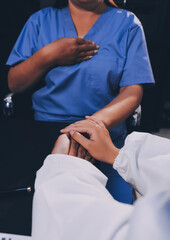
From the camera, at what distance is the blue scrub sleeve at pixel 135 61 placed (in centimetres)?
77

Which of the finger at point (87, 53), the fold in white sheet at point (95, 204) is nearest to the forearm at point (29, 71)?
the finger at point (87, 53)

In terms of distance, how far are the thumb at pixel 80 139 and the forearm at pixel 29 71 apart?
13.7 inches

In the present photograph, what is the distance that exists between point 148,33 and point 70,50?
1.22 metres

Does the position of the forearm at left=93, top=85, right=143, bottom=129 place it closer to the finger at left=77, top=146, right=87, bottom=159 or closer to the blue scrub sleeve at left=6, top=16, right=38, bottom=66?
the finger at left=77, top=146, right=87, bottom=159

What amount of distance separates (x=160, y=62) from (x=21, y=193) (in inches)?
68.9

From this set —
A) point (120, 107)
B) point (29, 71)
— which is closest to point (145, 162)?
point (120, 107)

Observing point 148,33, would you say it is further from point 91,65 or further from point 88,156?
point 88,156

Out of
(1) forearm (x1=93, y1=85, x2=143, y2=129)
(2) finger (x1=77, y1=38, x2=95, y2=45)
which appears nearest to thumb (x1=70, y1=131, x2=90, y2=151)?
(1) forearm (x1=93, y1=85, x2=143, y2=129)

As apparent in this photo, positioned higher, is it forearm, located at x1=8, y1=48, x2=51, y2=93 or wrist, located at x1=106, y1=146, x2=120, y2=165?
forearm, located at x1=8, y1=48, x2=51, y2=93

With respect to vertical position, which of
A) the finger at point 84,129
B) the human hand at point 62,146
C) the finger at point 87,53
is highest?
the finger at point 87,53

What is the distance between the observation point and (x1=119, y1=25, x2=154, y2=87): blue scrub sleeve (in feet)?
2.54

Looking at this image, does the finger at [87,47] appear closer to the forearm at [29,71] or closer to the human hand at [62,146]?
the forearm at [29,71]

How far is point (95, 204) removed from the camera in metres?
0.25

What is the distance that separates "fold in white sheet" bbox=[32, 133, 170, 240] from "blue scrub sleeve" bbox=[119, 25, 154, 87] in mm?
454
